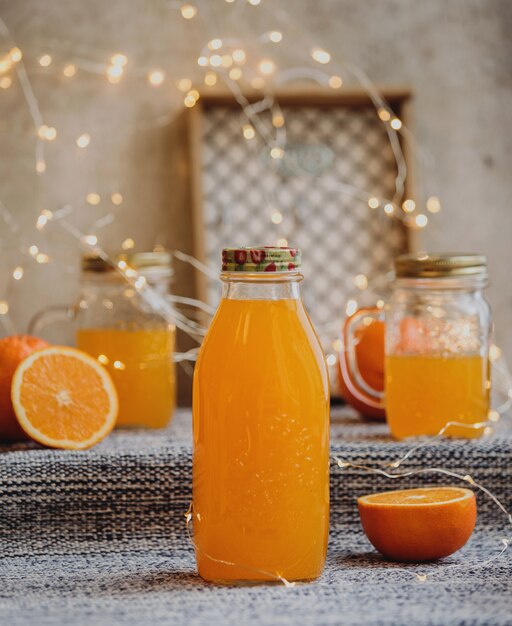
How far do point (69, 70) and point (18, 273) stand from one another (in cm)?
38

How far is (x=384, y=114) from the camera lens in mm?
1629

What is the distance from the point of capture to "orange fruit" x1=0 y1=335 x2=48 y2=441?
1168 mm

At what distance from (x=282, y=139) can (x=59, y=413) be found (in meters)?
0.71

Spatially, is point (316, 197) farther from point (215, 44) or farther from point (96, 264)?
point (96, 264)

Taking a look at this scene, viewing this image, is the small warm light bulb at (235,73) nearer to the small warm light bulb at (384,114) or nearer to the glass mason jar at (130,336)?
the small warm light bulb at (384,114)

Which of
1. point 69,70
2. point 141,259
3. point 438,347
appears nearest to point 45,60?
point 69,70

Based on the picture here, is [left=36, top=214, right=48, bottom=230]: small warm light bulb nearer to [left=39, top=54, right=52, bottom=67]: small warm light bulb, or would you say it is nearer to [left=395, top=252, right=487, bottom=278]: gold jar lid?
[left=39, top=54, right=52, bottom=67]: small warm light bulb

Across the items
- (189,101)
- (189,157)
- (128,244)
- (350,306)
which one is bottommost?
(350,306)

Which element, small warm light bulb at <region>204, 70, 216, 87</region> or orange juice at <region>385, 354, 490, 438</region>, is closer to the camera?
orange juice at <region>385, 354, 490, 438</region>

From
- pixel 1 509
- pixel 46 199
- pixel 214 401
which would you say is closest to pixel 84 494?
pixel 1 509

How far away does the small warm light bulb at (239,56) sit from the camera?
1604 mm

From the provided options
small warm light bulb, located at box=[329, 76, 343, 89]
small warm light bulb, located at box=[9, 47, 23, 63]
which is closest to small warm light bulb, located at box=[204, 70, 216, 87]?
small warm light bulb, located at box=[329, 76, 343, 89]

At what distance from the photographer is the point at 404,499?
39.6 inches

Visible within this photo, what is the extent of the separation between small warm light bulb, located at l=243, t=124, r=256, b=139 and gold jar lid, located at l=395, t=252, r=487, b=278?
1.68 feet
